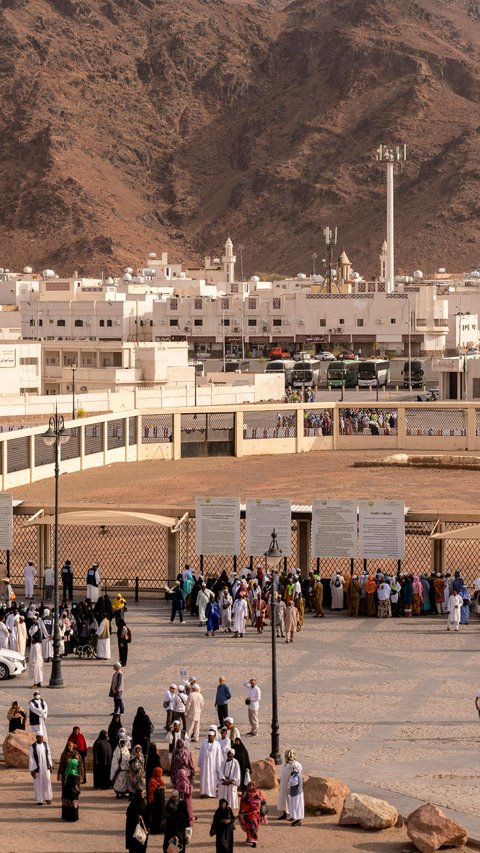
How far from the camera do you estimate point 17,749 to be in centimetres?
2053

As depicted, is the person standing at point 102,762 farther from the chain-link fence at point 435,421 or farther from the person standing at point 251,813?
the chain-link fence at point 435,421

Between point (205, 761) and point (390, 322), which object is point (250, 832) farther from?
point (390, 322)

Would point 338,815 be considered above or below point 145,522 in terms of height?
below

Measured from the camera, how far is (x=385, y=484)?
49906 millimetres

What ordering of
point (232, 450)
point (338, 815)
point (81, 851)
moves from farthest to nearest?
point (232, 450), point (338, 815), point (81, 851)

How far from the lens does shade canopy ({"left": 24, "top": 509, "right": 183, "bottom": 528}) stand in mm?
30422

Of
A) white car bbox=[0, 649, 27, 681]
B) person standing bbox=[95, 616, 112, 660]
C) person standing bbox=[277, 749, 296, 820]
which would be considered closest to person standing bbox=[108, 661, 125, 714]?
white car bbox=[0, 649, 27, 681]

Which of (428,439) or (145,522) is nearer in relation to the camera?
(145,522)

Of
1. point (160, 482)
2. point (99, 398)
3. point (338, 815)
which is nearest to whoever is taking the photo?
point (338, 815)

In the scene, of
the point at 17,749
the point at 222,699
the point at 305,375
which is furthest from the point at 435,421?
the point at 17,749

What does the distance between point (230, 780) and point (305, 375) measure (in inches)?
2561

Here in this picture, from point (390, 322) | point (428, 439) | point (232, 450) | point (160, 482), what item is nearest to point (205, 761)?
point (160, 482)

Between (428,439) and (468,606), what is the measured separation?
2949 centimetres

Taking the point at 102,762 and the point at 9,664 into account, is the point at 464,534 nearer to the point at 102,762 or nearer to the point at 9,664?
the point at 9,664
